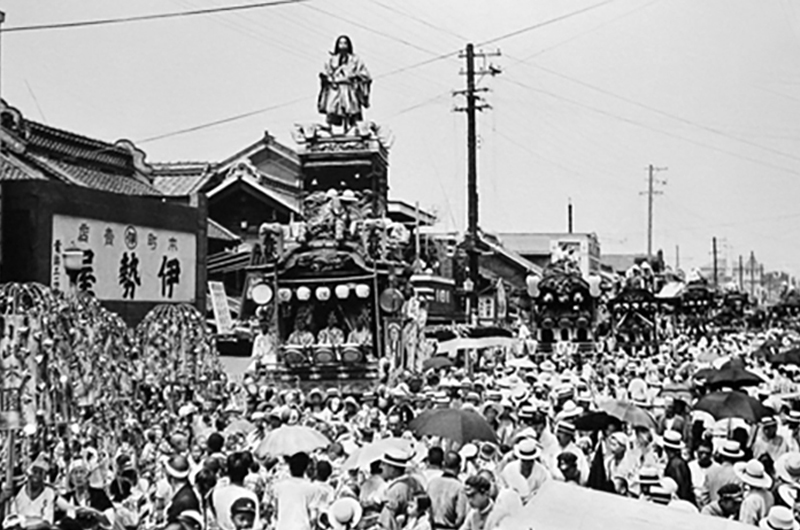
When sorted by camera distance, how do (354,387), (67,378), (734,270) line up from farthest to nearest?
1. (734,270)
2. (354,387)
3. (67,378)

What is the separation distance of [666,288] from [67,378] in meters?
42.2

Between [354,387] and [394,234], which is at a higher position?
[394,234]

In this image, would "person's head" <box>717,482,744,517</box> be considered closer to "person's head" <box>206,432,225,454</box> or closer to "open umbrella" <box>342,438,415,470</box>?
"open umbrella" <box>342,438,415,470</box>

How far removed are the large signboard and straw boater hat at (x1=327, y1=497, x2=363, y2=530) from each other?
9.75m

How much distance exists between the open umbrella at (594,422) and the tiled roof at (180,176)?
25.1 meters

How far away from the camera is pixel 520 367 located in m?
20.4

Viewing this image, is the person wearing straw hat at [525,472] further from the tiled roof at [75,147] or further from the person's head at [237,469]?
the tiled roof at [75,147]

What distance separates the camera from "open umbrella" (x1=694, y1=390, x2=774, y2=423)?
40.0 ft

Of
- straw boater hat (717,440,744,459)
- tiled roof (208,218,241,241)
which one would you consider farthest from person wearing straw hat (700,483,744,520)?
tiled roof (208,218,241,241)

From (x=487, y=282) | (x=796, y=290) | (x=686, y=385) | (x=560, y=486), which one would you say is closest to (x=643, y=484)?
(x=560, y=486)

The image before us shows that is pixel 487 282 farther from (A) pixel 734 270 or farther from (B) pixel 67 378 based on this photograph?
(A) pixel 734 270

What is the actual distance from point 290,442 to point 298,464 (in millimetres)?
983

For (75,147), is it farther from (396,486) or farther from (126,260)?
(396,486)

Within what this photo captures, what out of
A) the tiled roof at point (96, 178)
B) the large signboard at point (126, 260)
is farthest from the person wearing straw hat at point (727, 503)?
the tiled roof at point (96, 178)
